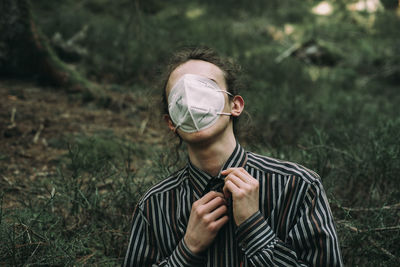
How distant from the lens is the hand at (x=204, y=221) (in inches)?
58.0

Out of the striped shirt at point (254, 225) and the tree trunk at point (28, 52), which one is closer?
the striped shirt at point (254, 225)

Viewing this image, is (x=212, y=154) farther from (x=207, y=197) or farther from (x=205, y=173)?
(x=207, y=197)

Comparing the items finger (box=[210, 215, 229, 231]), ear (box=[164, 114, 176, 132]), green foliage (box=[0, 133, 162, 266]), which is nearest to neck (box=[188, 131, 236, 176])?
ear (box=[164, 114, 176, 132])

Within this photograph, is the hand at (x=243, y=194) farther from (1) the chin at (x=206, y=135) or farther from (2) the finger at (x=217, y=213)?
(1) the chin at (x=206, y=135)

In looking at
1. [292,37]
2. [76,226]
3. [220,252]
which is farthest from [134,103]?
[292,37]

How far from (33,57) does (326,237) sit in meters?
4.60

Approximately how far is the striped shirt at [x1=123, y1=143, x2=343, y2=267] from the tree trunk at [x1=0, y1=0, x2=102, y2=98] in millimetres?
3387

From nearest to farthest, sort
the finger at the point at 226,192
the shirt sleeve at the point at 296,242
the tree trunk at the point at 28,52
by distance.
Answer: the shirt sleeve at the point at 296,242 < the finger at the point at 226,192 < the tree trunk at the point at 28,52

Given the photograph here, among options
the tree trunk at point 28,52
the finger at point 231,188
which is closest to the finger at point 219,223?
the finger at point 231,188

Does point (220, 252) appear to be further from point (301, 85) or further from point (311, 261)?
point (301, 85)

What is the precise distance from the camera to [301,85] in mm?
6043

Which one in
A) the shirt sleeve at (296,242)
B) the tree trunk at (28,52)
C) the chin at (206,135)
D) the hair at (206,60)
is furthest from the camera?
the tree trunk at (28,52)

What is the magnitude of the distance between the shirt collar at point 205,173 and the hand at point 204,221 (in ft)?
0.37

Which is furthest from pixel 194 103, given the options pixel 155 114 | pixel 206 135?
pixel 155 114
